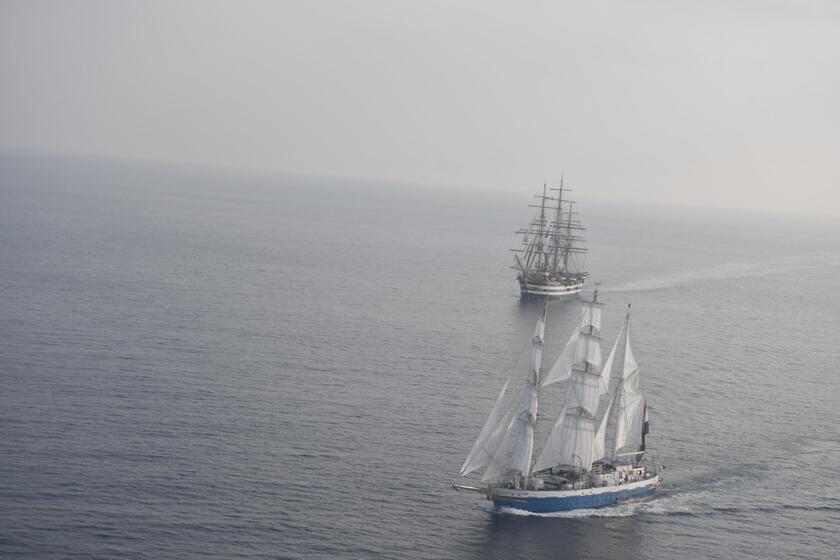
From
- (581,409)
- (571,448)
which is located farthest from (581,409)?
(571,448)

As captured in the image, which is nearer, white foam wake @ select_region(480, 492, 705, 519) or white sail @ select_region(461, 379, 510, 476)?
white foam wake @ select_region(480, 492, 705, 519)

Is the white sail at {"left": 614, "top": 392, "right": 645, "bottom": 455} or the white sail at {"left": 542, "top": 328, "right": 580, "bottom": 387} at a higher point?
the white sail at {"left": 542, "top": 328, "right": 580, "bottom": 387}

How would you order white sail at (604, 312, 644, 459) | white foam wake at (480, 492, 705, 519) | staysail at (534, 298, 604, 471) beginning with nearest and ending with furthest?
white foam wake at (480, 492, 705, 519) → staysail at (534, 298, 604, 471) → white sail at (604, 312, 644, 459)

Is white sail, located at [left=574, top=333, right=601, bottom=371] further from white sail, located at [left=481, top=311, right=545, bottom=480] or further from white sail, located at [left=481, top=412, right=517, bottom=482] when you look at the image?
white sail, located at [left=481, top=412, right=517, bottom=482]

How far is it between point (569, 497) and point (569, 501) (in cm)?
40

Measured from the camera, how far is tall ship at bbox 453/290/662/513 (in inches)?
3332

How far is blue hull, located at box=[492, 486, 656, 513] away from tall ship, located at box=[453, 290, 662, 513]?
93mm

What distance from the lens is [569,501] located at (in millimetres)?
85188

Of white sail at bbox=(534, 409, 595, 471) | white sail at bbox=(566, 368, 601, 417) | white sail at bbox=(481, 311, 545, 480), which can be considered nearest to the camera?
white sail at bbox=(481, 311, 545, 480)

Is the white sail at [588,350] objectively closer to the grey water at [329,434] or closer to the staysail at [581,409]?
the staysail at [581,409]

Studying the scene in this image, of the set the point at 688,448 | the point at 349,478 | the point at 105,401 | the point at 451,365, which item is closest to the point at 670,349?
the point at 451,365

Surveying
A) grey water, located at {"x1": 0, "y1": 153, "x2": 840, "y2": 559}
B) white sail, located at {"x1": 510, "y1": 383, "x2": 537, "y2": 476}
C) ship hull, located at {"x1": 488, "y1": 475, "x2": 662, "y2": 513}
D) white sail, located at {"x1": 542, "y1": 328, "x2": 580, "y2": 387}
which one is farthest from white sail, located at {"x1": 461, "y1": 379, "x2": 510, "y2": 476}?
white sail, located at {"x1": 542, "y1": 328, "x2": 580, "y2": 387}

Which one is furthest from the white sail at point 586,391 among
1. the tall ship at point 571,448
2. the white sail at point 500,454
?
the white sail at point 500,454

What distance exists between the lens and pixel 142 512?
75000 millimetres
